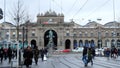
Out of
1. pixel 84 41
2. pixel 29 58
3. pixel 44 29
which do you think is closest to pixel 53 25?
pixel 44 29

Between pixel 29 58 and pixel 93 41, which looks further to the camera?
pixel 93 41

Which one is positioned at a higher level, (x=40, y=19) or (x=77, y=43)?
(x=40, y=19)

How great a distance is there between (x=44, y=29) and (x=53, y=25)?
387 cm

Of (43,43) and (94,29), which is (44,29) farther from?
(94,29)

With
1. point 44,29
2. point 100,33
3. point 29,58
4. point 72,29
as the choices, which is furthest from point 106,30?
point 29,58

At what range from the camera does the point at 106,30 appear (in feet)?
469

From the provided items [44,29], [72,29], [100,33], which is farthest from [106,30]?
[44,29]

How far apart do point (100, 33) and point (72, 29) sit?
11.0m

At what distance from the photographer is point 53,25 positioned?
14062cm

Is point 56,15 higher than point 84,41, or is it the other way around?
point 56,15

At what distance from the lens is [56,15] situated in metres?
141

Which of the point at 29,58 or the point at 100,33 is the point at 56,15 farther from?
the point at 29,58

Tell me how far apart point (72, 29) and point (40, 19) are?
43.6 ft

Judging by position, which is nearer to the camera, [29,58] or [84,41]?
[29,58]
